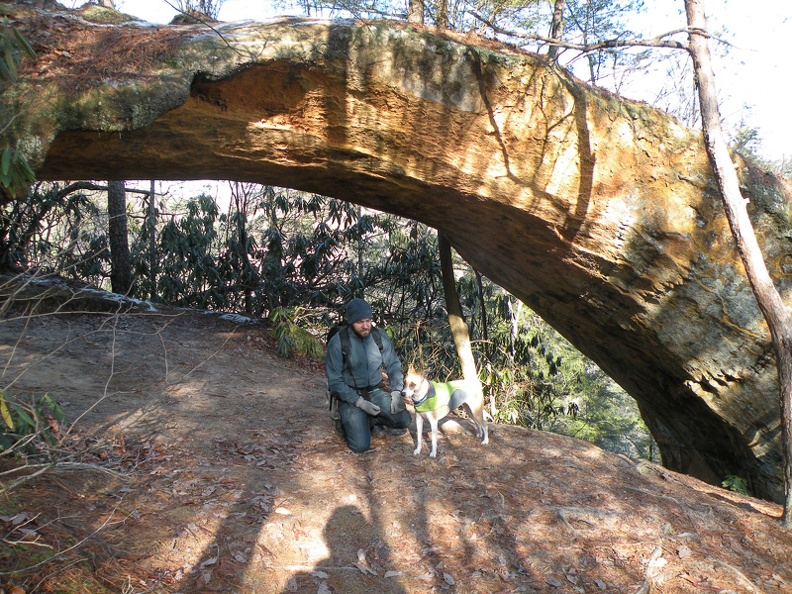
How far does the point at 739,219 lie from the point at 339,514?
4582 mm

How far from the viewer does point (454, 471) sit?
19.1 ft

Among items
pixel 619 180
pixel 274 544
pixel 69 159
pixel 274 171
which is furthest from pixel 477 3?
pixel 274 544

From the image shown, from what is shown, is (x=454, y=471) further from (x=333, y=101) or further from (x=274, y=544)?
(x=333, y=101)

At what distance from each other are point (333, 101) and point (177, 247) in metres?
8.67

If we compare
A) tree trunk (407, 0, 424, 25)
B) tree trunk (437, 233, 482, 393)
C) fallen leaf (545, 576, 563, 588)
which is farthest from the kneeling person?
tree trunk (407, 0, 424, 25)

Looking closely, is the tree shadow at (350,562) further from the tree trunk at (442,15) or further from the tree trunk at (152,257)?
the tree trunk at (152,257)

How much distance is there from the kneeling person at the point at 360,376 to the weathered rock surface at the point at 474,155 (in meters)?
1.94

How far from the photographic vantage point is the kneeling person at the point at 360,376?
6.14 meters

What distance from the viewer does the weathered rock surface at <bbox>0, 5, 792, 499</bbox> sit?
5633mm

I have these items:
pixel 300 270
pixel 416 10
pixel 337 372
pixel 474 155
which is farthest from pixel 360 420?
pixel 300 270

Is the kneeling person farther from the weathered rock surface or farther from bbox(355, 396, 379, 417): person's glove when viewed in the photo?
the weathered rock surface

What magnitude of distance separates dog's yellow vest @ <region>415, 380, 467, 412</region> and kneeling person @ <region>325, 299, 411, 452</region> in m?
0.36

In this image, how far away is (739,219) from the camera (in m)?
5.46

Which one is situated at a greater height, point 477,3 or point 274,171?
point 477,3
